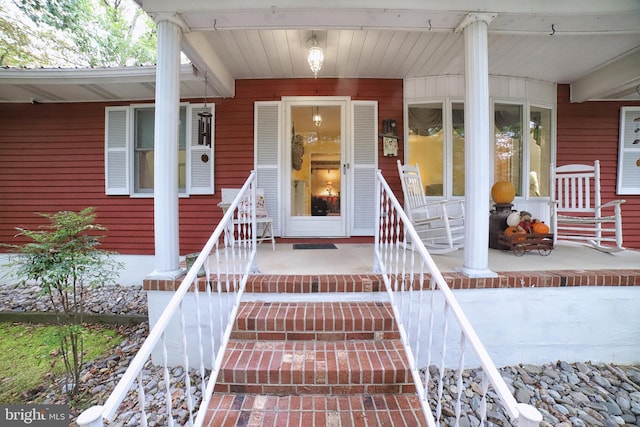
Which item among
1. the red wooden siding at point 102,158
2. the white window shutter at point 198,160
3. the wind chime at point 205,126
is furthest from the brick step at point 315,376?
the wind chime at point 205,126

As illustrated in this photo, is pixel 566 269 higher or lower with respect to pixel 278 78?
lower

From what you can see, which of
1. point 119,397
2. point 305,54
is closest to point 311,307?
point 119,397

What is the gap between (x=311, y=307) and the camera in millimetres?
2049

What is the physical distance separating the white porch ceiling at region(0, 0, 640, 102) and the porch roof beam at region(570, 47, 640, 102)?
0.04ft

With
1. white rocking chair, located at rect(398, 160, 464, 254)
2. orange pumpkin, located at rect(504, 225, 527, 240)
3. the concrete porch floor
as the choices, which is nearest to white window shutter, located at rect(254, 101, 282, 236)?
the concrete porch floor

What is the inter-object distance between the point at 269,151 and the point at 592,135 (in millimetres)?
4817

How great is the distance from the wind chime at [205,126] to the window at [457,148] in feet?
9.22

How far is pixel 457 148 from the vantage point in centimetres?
391

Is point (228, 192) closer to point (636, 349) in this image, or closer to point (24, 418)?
point (24, 418)

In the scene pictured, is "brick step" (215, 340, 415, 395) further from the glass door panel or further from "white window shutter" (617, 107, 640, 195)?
"white window shutter" (617, 107, 640, 195)

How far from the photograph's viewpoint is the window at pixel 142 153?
4.11 metres

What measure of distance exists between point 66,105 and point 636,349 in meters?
7.28

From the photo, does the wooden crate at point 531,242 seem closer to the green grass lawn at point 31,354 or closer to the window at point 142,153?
the window at point 142,153

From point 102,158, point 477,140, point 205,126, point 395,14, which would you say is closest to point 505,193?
point 477,140
